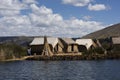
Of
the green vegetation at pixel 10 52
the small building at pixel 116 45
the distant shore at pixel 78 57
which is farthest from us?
the small building at pixel 116 45

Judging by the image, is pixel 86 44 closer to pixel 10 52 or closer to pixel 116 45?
pixel 116 45

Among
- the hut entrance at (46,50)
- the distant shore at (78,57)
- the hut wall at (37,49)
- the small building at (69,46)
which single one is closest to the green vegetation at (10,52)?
the distant shore at (78,57)

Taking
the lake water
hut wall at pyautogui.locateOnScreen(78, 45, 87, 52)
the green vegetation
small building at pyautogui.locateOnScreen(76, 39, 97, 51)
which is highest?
small building at pyautogui.locateOnScreen(76, 39, 97, 51)

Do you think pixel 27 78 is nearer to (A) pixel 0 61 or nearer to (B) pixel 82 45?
(A) pixel 0 61

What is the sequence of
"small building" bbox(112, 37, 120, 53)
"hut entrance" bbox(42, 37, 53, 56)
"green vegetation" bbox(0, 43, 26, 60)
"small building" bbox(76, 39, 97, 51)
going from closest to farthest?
"green vegetation" bbox(0, 43, 26, 60) → "hut entrance" bbox(42, 37, 53, 56) → "small building" bbox(112, 37, 120, 53) → "small building" bbox(76, 39, 97, 51)

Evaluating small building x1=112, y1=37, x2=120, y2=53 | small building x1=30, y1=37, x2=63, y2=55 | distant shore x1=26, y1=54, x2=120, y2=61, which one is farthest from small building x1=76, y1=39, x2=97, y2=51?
distant shore x1=26, y1=54, x2=120, y2=61

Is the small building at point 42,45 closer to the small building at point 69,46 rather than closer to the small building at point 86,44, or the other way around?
the small building at point 69,46

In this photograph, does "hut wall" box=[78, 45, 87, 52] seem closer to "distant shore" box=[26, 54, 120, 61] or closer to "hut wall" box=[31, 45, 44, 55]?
"hut wall" box=[31, 45, 44, 55]

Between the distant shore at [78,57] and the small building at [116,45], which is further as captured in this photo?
the small building at [116,45]

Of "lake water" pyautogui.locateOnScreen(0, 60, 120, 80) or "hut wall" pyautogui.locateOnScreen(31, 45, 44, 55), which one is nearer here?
"lake water" pyautogui.locateOnScreen(0, 60, 120, 80)

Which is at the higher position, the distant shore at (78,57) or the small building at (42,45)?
the small building at (42,45)

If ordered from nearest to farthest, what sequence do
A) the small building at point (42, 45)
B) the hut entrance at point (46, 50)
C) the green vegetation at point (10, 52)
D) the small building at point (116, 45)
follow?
the green vegetation at point (10, 52) < the hut entrance at point (46, 50) < the small building at point (42, 45) < the small building at point (116, 45)

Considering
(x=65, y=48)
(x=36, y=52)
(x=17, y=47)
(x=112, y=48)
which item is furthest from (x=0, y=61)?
(x=112, y=48)

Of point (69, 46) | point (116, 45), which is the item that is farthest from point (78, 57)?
point (116, 45)
